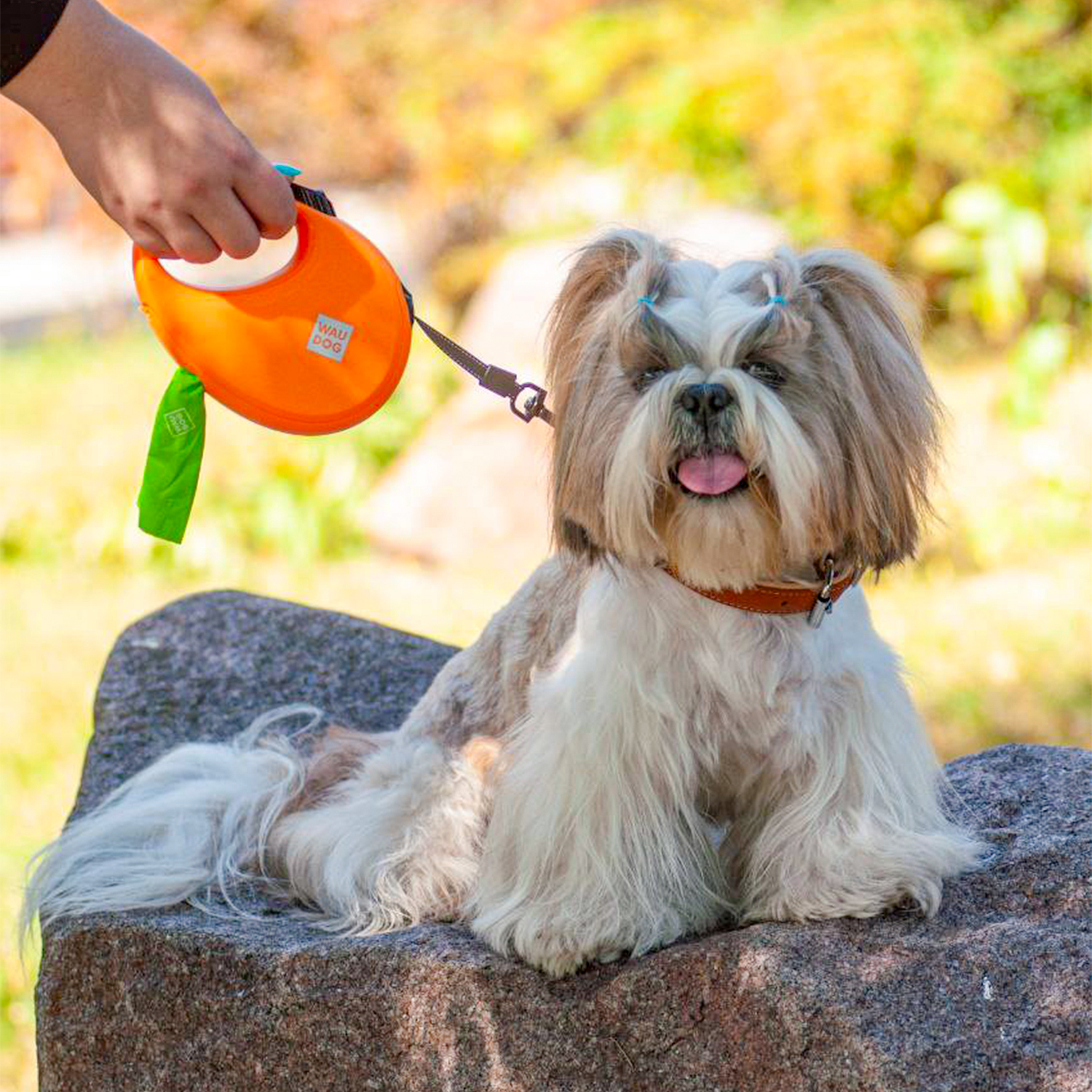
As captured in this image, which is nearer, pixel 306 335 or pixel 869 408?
pixel 869 408

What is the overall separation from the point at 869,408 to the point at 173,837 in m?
1.59

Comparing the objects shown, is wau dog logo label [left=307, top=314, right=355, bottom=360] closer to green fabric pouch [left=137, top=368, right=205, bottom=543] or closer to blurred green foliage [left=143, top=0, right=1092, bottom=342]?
green fabric pouch [left=137, top=368, right=205, bottom=543]

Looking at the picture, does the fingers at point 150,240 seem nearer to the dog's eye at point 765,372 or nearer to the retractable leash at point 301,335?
the retractable leash at point 301,335

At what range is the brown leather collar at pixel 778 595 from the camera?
2.46m

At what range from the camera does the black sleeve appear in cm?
233

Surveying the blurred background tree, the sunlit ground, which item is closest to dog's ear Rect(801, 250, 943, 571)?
the sunlit ground

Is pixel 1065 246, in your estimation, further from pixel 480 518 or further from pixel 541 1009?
pixel 541 1009

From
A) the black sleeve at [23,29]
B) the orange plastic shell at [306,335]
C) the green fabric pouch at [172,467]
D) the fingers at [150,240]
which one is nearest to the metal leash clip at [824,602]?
the orange plastic shell at [306,335]

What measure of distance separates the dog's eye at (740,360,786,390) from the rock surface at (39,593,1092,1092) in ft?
2.74

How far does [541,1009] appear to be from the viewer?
2.56m

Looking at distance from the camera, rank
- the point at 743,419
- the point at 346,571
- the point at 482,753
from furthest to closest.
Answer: the point at 346,571 < the point at 482,753 < the point at 743,419

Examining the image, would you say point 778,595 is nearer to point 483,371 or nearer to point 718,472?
point 718,472

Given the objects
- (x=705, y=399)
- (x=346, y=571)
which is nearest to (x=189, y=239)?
(x=705, y=399)

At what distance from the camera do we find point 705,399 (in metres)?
2.24
